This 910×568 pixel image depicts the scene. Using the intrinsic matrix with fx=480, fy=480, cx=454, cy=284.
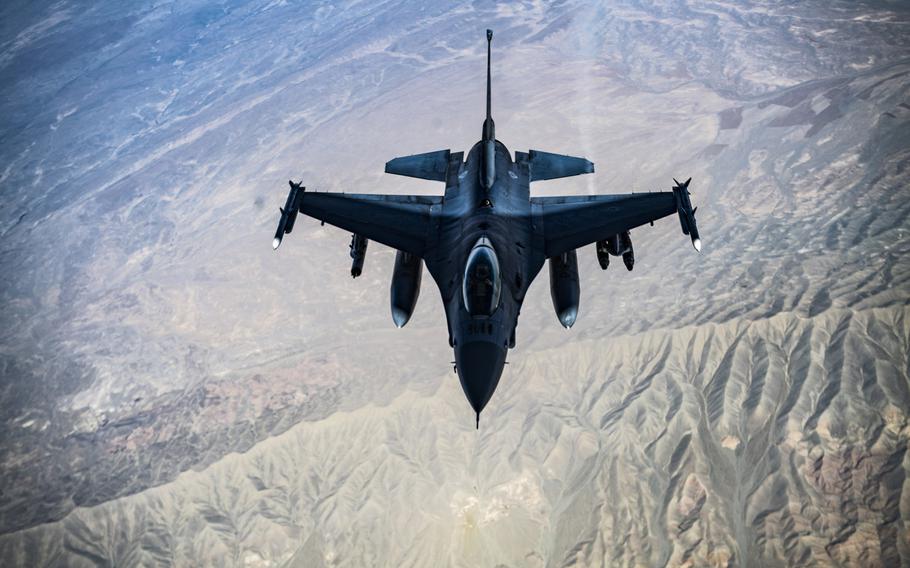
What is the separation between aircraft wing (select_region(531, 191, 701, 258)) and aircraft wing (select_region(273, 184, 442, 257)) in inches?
215

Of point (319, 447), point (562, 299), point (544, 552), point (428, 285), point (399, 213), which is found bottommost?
point (544, 552)

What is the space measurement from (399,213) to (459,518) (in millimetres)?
50760

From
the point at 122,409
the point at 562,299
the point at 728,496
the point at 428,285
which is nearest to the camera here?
the point at 562,299

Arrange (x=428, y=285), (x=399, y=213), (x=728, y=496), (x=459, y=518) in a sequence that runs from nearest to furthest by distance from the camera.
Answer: (x=399, y=213) < (x=728, y=496) < (x=459, y=518) < (x=428, y=285)

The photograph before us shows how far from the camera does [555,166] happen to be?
2856 centimetres

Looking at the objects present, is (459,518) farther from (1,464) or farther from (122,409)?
→ (1,464)

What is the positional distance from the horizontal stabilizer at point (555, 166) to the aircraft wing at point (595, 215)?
5323 mm

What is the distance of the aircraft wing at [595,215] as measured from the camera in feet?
70.2

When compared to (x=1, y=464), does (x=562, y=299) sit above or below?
above

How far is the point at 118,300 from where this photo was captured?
8362 cm

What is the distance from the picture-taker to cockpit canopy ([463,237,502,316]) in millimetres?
15617

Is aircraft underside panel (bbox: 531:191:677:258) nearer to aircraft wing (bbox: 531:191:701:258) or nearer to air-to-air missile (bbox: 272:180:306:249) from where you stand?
aircraft wing (bbox: 531:191:701:258)

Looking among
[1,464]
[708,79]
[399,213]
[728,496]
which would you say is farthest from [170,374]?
[708,79]

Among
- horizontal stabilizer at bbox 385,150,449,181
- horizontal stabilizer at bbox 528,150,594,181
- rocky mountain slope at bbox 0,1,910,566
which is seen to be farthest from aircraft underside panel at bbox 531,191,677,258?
rocky mountain slope at bbox 0,1,910,566
